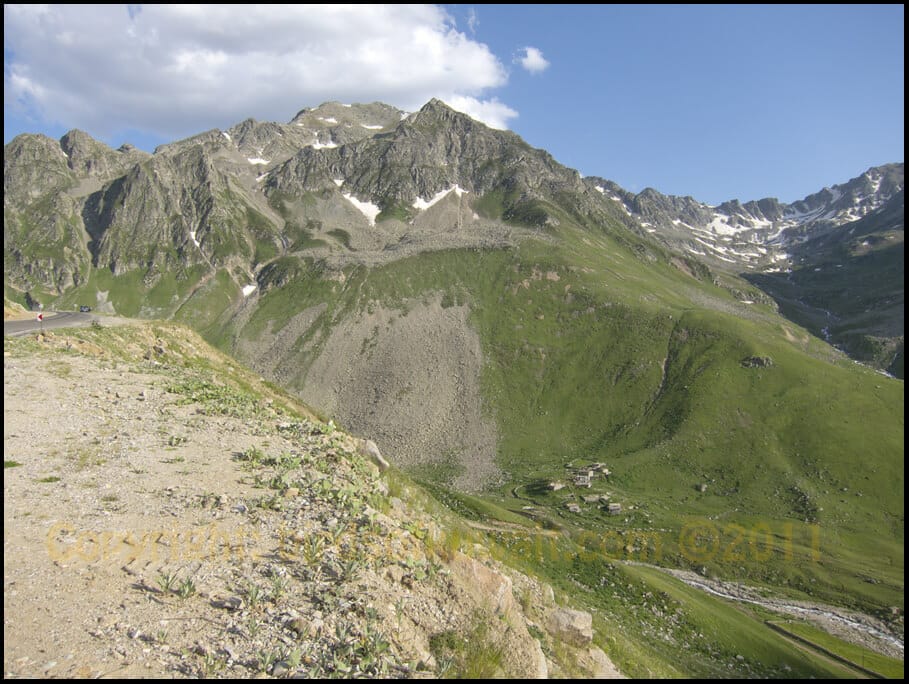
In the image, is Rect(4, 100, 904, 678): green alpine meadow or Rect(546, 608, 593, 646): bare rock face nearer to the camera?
Rect(546, 608, 593, 646): bare rock face

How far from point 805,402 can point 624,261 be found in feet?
351

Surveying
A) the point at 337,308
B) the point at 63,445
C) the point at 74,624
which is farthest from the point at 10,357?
the point at 337,308

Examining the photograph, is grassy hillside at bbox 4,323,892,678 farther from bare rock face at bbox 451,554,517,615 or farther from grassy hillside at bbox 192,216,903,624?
grassy hillside at bbox 192,216,903,624

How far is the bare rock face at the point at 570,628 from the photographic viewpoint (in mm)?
14125

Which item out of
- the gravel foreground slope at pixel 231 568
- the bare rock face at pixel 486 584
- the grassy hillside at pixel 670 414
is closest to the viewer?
the gravel foreground slope at pixel 231 568

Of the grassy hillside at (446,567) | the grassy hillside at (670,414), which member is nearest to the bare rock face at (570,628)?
the grassy hillside at (446,567)

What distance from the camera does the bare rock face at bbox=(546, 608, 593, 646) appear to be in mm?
14125

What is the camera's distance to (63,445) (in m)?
16.0

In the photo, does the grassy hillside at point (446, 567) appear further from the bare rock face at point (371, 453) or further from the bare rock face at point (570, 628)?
the bare rock face at point (371, 453)

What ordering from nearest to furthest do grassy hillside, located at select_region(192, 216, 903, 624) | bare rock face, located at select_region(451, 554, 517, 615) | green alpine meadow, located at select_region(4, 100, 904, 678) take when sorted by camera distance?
1. bare rock face, located at select_region(451, 554, 517, 615)
2. green alpine meadow, located at select_region(4, 100, 904, 678)
3. grassy hillside, located at select_region(192, 216, 903, 624)

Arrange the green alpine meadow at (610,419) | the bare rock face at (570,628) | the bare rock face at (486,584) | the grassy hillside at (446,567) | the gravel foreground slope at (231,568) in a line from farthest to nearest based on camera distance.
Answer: the green alpine meadow at (610,419) → the bare rock face at (570,628) → the bare rock face at (486,584) → the grassy hillside at (446,567) → the gravel foreground slope at (231,568)

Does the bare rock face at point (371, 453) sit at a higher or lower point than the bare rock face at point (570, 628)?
higher

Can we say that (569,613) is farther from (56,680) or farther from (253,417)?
(253,417)

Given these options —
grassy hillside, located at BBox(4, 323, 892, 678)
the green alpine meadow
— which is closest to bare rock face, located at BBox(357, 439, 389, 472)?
grassy hillside, located at BBox(4, 323, 892, 678)
